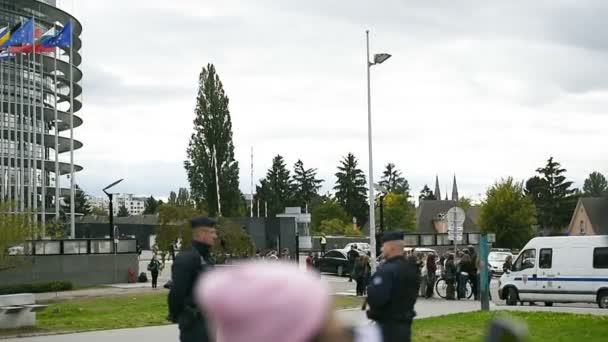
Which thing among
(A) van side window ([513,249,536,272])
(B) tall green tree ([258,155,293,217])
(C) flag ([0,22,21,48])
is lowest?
(A) van side window ([513,249,536,272])

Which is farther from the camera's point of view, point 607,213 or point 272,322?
point 607,213

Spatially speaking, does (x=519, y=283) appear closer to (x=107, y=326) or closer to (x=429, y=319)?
(x=429, y=319)

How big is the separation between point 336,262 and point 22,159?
133ft

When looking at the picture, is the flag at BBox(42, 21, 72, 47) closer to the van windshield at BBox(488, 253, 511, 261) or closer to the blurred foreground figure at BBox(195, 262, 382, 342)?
the van windshield at BBox(488, 253, 511, 261)

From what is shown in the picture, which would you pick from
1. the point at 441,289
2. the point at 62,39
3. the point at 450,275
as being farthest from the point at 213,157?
the point at 450,275

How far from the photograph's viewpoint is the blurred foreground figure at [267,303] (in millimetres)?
1951

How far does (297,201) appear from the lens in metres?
146

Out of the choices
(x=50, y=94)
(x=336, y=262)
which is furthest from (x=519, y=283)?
(x=50, y=94)

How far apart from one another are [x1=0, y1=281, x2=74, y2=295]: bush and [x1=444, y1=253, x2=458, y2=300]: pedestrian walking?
55.8 feet

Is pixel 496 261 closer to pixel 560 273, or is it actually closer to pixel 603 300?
pixel 560 273

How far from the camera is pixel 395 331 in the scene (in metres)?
8.12

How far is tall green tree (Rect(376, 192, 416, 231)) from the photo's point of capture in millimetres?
93875

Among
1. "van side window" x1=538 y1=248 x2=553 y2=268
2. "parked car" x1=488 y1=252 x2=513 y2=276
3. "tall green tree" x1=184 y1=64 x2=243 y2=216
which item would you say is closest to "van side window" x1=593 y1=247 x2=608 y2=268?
"van side window" x1=538 y1=248 x2=553 y2=268

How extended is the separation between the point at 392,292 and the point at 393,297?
0.15 feet
